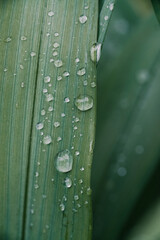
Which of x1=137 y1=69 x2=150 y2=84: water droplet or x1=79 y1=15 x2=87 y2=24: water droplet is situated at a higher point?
x1=79 y1=15 x2=87 y2=24: water droplet

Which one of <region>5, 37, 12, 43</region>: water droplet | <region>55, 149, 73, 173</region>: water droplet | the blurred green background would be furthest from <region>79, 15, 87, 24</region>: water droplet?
the blurred green background

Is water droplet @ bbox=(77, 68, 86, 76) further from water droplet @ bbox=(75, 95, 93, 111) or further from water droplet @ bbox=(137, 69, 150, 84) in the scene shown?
water droplet @ bbox=(137, 69, 150, 84)

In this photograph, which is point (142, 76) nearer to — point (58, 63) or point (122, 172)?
point (122, 172)

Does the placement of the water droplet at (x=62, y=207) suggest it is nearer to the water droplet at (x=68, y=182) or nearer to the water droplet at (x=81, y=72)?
the water droplet at (x=68, y=182)

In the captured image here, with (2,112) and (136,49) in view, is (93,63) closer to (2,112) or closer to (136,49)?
(2,112)

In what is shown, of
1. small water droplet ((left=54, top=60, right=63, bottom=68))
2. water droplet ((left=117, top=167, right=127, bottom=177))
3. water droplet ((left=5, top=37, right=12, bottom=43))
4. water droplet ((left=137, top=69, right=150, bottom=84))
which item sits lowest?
water droplet ((left=117, top=167, right=127, bottom=177))

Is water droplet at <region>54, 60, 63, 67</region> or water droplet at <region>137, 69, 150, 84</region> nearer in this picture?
water droplet at <region>54, 60, 63, 67</region>

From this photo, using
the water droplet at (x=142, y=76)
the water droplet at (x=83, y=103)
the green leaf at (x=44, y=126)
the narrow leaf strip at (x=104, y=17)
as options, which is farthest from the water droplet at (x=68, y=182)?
the water droplet at (x=142, y=76)

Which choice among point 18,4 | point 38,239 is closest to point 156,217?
point 38,239
